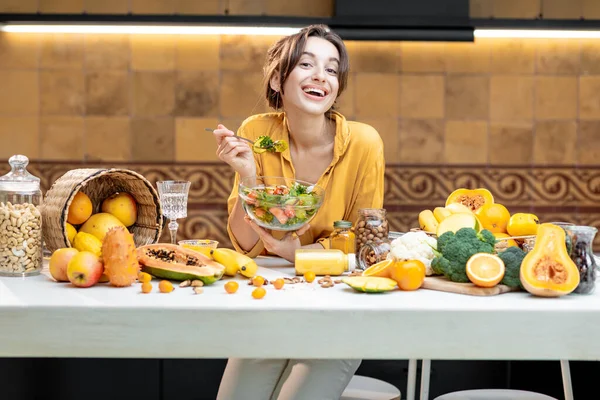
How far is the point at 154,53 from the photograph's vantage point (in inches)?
155

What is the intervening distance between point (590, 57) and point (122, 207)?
9.92 ft

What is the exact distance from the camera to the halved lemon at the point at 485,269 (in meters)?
1.46

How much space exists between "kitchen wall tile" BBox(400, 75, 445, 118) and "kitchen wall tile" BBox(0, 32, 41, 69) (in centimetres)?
199

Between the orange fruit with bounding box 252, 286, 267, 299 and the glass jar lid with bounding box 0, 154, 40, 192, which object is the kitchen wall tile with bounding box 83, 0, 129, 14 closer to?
the glass jar lid with bounding box 0, 154, 40, 192

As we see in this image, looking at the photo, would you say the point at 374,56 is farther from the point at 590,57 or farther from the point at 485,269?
the point at 485,269

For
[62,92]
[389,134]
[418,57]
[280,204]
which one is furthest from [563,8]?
[280,204]

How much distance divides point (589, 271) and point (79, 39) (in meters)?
3.22

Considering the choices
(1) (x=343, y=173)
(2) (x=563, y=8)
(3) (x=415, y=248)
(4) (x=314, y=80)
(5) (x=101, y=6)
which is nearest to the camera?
(3) (x=415, y=248)

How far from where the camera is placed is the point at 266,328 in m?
1.35

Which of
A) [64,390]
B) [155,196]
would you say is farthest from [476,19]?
[64,390]

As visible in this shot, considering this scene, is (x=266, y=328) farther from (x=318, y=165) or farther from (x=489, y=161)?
(x=489, y=161)

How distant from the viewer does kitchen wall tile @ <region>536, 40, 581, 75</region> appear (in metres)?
3.99

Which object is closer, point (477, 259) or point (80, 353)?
point (80, 353)

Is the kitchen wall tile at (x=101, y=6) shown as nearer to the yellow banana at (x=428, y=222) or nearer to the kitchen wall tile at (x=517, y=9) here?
the kitchen wall tile at (x=517, y=9)
